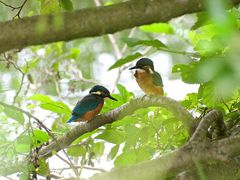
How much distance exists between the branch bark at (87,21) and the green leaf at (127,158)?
0.82 metres

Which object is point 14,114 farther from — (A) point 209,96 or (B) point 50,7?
(A) point 209,96

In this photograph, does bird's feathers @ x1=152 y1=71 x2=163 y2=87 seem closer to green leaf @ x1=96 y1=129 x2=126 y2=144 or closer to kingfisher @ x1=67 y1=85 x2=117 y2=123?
kingfisher @ x1=67 y1=85 x2=117 y2=123

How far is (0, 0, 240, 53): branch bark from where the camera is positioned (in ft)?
1.61

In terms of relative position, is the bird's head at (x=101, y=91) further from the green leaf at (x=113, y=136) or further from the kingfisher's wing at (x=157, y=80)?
the green leaf at (x=113, y=136)

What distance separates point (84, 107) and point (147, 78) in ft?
0.87

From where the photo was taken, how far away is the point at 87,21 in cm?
51

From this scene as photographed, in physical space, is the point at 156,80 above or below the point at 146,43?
below

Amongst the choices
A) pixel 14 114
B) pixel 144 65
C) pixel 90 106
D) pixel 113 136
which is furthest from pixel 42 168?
pixel 144 65

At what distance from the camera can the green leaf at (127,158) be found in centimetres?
131

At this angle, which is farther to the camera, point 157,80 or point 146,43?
point 157,80

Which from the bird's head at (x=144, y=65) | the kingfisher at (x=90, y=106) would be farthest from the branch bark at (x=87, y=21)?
the bird's head at (x=144, y=65)

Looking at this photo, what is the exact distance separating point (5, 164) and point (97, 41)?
8.41ft

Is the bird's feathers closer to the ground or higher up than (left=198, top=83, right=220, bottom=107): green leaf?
higher up

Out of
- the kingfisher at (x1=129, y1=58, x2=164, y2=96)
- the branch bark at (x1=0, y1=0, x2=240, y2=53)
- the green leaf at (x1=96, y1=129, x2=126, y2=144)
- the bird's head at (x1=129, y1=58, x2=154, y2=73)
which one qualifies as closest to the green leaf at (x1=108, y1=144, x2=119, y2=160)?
the green leaf at (x1=96, y1=129, x2=126, y2=144)
